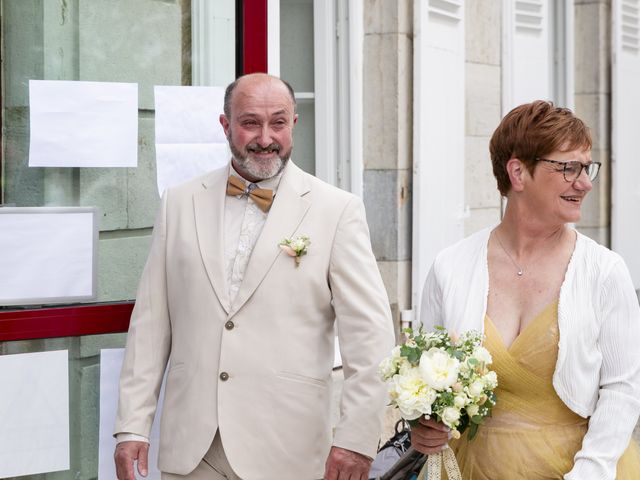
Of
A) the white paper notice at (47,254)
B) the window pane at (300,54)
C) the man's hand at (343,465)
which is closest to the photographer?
the man's hand at (343,465)

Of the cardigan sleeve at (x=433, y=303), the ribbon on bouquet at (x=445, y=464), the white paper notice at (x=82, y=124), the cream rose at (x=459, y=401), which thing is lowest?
the ribbon on bouquet at (x=445, y=464)

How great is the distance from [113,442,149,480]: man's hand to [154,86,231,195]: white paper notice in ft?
3.52

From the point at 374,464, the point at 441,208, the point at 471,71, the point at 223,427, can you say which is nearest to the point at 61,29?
the point at 223,427

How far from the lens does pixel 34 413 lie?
4289 millimetres

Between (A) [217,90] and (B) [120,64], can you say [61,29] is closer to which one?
(B) [120,64]

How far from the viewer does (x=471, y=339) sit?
3.26 metres

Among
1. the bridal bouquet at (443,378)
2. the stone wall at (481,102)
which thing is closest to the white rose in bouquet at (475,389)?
the bridal bouquet at (443,378)

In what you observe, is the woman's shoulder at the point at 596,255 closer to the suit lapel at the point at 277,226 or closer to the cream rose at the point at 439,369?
the cream rose at the point at 439,369

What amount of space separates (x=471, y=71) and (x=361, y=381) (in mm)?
4275

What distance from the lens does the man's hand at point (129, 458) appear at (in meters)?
3.76

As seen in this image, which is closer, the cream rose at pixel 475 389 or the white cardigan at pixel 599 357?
the cream rose at pixel 475 389

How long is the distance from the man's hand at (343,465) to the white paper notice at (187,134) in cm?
131

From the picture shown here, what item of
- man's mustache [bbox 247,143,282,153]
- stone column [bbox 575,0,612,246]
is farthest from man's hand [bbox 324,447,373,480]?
stone column [bbox 575,0,612,246]

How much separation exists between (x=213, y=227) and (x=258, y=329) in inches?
14.3
